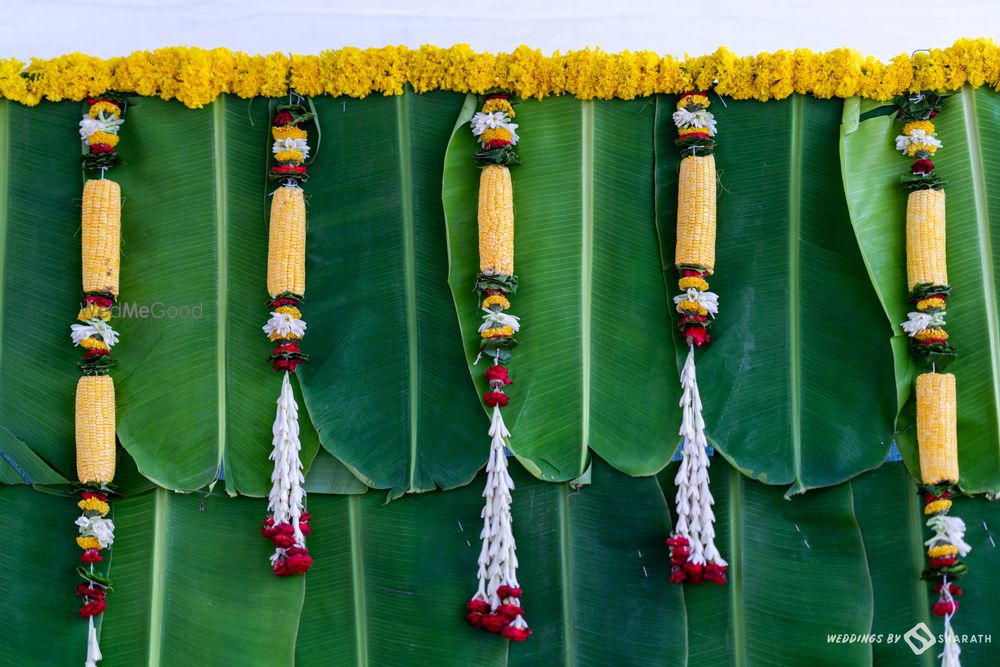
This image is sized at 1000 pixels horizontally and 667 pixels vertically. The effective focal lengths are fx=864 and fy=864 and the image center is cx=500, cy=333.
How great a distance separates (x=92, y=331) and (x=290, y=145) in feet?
2.02

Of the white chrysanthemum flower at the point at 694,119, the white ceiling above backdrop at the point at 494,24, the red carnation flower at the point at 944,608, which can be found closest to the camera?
the red carnation flower at the point at 944,608

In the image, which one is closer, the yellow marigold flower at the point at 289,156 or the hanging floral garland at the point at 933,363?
the hanging floral garland at the point at 933,363

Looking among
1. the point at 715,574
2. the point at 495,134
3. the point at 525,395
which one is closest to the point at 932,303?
the point at 715,574

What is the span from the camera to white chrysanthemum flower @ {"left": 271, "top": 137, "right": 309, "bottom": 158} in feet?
6.46

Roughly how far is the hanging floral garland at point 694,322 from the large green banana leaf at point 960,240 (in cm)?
32

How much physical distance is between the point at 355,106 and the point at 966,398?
5.02 ft

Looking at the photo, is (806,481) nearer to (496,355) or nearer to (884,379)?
(884,379)

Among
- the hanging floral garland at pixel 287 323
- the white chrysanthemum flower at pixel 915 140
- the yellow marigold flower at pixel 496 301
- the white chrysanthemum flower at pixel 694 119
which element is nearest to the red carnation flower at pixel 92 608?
the hanging floral garland at pixel 287 323

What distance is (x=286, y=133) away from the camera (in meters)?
1.98

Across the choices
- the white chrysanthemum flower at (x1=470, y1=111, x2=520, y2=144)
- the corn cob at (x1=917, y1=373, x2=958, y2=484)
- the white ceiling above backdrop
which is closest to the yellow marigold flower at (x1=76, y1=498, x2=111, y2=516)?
the white ceiling above backdrop

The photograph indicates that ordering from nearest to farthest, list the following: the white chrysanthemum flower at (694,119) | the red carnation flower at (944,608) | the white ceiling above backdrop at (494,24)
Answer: the red carnation flower at (944,608) → the white chrysanthemum flower at (694,119) → the white ceiling above backdrop at (494,24)

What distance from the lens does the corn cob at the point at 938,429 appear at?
1.84m

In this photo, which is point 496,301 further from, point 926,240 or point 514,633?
point 926,240

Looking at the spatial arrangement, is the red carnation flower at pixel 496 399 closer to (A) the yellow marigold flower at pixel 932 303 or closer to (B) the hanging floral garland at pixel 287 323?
(B) the hanging floral garland at pixel 287 323
